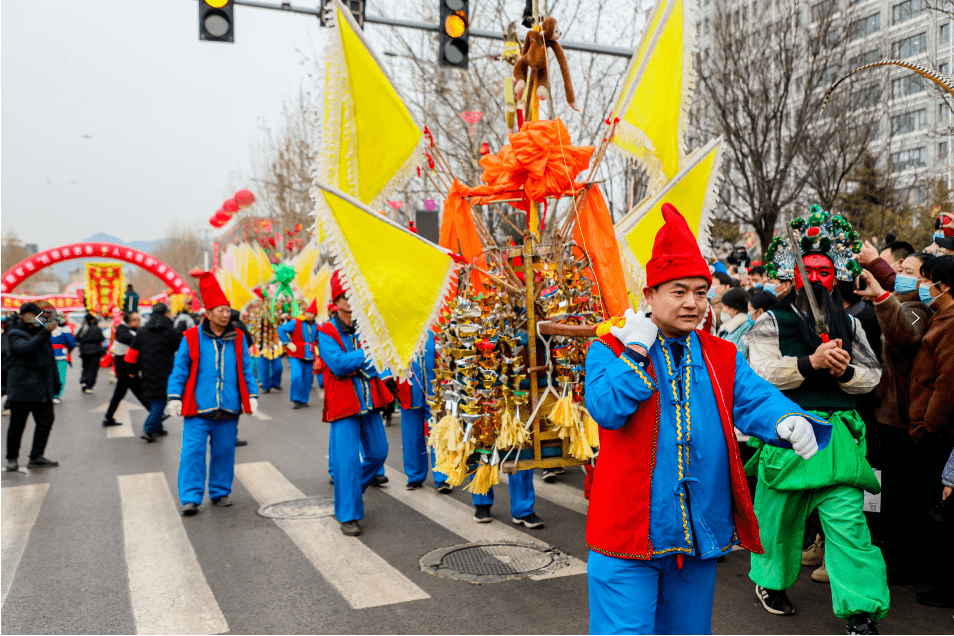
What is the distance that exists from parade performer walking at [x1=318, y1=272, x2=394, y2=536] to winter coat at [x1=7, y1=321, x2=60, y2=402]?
4253mm

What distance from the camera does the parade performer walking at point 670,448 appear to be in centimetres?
261

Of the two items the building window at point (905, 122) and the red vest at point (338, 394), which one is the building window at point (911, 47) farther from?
the red vest at point (338, 394)

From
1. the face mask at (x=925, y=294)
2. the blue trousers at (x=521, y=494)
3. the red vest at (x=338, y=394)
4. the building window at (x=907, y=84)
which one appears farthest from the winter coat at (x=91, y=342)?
the building window at (x=907, y=84)

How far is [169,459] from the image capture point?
31.1 feet

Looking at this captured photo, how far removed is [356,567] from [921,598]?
140 inches

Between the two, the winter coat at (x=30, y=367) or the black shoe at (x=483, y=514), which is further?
the winter coat at (x=30, y=367)

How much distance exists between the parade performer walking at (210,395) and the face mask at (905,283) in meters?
5.55

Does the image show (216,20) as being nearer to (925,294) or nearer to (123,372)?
(123,372)

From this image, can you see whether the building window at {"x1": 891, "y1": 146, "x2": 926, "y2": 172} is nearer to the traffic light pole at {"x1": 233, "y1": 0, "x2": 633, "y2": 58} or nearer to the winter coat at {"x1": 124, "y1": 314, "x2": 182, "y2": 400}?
the traffic light pole at {"x1": 233, "y1": 0, "x2": 633, "y2": 58}

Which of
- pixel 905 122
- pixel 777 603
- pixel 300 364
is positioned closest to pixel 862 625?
pixel 777 603

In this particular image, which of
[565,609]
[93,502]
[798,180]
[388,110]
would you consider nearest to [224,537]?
[93,502]

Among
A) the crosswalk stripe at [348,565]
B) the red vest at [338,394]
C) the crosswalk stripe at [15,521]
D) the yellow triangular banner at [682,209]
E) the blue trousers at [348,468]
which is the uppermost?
the yellow triangular banner at [682,209]

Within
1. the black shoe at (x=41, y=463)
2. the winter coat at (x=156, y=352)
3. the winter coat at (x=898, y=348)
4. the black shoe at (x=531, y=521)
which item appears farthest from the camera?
the winter coat at (x=156, y=352)

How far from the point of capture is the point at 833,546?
384 centimetres
